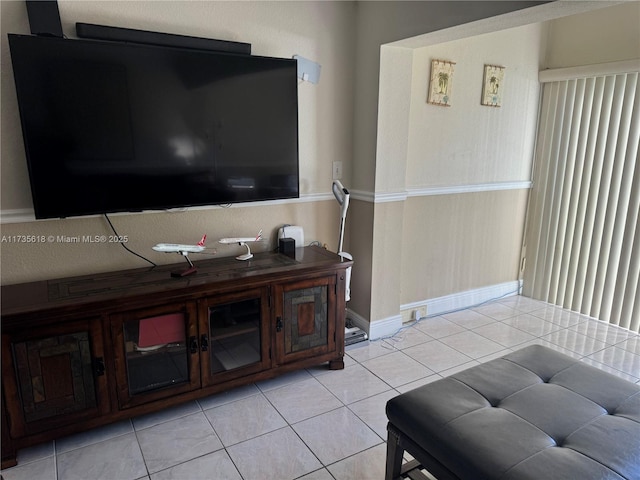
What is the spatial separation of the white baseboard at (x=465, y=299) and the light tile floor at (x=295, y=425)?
12.9 inches

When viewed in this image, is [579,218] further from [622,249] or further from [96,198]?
[96,198]

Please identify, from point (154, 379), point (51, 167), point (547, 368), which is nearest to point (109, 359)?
point (154, 379)

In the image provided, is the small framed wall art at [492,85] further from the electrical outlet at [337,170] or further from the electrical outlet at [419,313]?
the electrical outlet at [419,313]

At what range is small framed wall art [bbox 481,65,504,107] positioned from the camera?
3.26 m

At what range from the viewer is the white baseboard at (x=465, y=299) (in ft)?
11.3

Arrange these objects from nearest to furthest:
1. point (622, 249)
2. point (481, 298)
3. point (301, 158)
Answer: point (301, 158) < point (622, 249) < point (481, 298)

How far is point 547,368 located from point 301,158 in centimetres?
178

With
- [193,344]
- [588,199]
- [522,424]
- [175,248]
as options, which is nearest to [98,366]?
[193,344]

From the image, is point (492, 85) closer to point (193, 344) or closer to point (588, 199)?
point (588, 199)

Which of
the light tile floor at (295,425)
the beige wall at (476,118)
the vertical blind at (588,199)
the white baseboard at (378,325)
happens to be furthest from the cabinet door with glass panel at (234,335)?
the vertical blind at (588,199)

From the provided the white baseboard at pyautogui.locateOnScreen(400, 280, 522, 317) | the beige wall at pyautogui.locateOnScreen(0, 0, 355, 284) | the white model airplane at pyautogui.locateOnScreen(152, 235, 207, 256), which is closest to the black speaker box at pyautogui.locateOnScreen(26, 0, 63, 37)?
A: the beige wall at pyautogui.locateOnScreen(0, 0, 355, 284)

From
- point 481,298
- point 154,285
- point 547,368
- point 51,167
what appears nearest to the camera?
point 547,368

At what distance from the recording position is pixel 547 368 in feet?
5.93

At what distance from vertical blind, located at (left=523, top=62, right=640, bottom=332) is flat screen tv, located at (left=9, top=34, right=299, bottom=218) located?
7.56 ft
